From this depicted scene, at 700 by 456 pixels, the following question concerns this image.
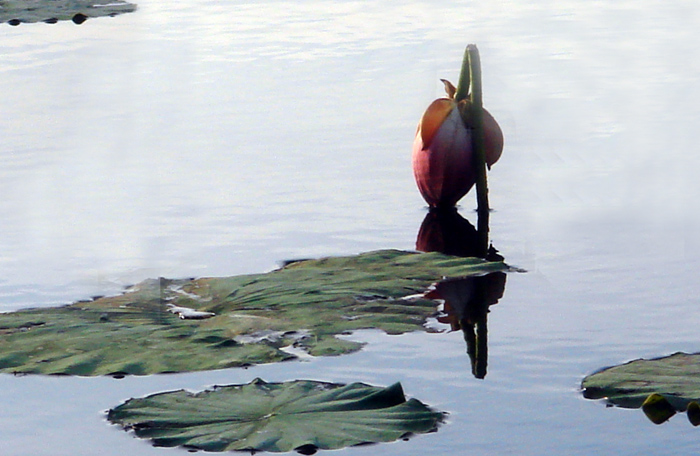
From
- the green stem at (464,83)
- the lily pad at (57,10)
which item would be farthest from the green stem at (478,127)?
the lily pad at (57,10)

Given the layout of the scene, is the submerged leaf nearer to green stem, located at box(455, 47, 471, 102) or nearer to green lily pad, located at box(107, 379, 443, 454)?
green lily pad, located at box(107, 379, 443, 454)

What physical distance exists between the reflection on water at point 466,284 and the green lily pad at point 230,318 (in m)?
0.06

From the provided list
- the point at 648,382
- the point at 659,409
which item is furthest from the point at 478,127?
the point at 659,409

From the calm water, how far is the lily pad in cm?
130

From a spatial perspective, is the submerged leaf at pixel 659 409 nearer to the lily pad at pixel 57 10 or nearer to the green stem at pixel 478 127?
the green stem at pixel 478 127

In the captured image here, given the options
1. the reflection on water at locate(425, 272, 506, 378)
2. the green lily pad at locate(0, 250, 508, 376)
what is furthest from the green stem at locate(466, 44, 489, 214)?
the green lily pad at locate(0, 250, 508, 376)

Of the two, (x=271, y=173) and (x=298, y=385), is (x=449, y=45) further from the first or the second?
(x=298, y=385)

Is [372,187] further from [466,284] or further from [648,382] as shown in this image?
[648,382]

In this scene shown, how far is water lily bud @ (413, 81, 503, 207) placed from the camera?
479 centimetres

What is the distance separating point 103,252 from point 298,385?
173 centimetres

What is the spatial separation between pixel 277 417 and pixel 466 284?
130cm

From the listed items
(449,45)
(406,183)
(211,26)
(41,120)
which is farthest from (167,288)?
(211,26)

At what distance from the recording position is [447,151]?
4.78 m

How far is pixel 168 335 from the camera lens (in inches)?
127
